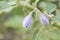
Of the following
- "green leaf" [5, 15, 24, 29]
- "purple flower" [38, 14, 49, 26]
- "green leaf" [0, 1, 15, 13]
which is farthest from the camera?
"green leaf" [5, 15, 24, 29]

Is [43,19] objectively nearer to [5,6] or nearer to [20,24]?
[5,6]

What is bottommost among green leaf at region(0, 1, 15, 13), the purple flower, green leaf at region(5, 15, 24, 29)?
green leaf at region(5, 15, 24, 29)

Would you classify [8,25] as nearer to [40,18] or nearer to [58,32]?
[58,32]

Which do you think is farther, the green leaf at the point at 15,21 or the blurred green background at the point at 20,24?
the green leaf at the point at 15,21

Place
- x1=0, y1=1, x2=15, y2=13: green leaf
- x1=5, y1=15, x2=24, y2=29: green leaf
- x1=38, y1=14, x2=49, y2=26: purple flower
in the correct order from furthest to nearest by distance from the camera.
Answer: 1. x1=5, y1=15, x2=24, y2=29: green leaf
2. x1=0, y1=1, x2=15, y2=13: green leaf
3. x1=38, y1=14, x2=49, y2=26: purple flower

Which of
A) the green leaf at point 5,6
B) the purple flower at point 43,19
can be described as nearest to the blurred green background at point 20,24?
the green leaf at point 5,6

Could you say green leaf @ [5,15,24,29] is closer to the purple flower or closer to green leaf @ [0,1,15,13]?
green leaf @ [0,1,15,13]

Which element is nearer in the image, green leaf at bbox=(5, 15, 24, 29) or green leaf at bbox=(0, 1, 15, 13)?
green leaf at bbox=(0, 1, 15, 13)

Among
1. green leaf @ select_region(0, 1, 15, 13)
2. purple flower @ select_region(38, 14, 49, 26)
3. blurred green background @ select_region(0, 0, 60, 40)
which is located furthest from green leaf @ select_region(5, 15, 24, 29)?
purple flower @ select_region(38, 14, 49, 26)

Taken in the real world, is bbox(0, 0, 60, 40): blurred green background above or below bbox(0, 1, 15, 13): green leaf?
below

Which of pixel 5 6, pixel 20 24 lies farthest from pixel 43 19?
pixel 20 24

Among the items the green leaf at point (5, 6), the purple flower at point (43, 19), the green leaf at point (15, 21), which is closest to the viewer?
the purple flower at point (43, 19)

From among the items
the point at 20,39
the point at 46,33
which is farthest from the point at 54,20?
the point at 20,39

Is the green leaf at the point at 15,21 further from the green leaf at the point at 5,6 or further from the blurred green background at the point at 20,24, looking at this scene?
the green leaf at the point at 5,6
